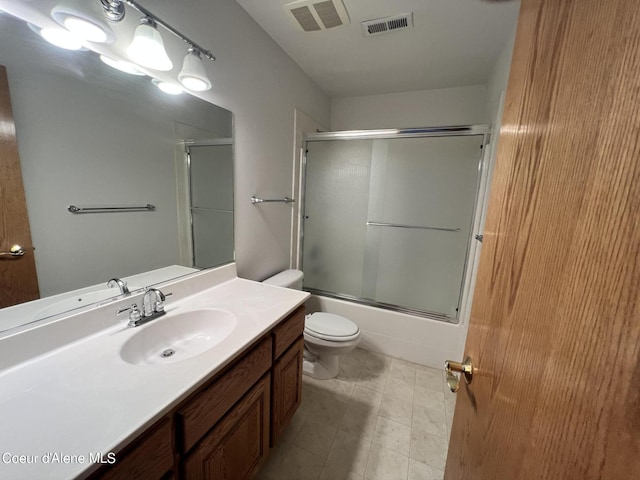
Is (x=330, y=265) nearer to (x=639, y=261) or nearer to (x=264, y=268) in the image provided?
(x=264, y=268)

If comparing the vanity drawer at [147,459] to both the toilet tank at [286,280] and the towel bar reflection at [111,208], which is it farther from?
the toilet tank at [286,280]

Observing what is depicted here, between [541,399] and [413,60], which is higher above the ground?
[413,60]

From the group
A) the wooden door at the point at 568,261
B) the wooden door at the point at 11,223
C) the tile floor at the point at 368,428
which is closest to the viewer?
the wooden door at the point at 568,261

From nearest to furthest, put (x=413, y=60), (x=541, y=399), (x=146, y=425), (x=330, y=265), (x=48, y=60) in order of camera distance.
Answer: (x=541, y=399), (x=146, y=425), (x=48, y=60), (x=413, y=60), (x=330, y=265)

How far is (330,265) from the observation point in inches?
100

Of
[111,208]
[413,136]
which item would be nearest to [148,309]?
[111,208]

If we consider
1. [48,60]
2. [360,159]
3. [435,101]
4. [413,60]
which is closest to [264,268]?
[360,159]

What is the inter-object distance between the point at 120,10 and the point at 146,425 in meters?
1.28

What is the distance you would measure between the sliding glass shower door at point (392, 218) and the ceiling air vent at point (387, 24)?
76 centimetres

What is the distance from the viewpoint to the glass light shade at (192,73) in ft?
3.59

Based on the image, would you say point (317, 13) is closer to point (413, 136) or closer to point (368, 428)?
point (413, 136)

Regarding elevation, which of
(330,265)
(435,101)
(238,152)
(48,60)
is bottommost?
(330,265)

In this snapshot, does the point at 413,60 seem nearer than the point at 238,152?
No

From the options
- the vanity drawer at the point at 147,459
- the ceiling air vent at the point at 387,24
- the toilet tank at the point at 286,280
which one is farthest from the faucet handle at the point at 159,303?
the ceiling air vent at the point at 387,24
